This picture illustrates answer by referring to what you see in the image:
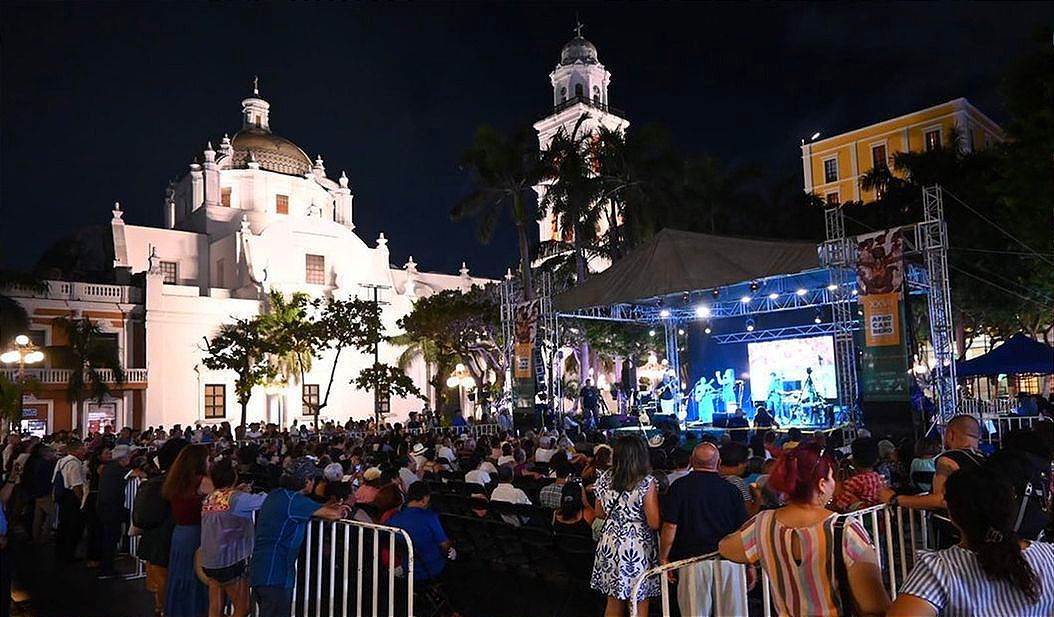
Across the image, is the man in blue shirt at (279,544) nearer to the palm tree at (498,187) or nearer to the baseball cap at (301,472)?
the baseball cap at (301,472)

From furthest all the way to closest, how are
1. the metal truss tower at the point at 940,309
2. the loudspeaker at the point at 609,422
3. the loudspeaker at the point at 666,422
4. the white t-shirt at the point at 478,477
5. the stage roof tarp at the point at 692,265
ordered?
the loudspeaker at the point at 609,422 → the loudspeaker at the point at 666,422 → the stage roof tarp at the point at 692,265 → the metal truss tower at the point at 940,309 → the white t-shirt at the point at 478,477

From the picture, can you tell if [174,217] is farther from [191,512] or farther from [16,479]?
[191,512]

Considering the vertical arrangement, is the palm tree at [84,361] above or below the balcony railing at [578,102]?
below

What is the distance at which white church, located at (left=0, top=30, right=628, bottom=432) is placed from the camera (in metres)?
31.4

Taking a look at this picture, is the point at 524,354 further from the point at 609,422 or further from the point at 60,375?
the point at 60,375

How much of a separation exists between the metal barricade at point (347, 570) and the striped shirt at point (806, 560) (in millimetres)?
2380

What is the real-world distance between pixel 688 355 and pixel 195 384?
20631 mm

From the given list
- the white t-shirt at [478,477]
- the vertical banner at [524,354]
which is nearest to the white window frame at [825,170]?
the vertical banner at [524,354]

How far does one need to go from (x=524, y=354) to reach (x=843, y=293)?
8810 millimetres

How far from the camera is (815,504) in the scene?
3176mm

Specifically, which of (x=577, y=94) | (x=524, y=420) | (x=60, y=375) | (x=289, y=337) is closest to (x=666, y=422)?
(x=524, y=420)

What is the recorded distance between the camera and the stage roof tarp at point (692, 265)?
16297 millimetres

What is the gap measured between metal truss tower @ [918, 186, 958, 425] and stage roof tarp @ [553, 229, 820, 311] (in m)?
2.07

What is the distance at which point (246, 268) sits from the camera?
123 feet
